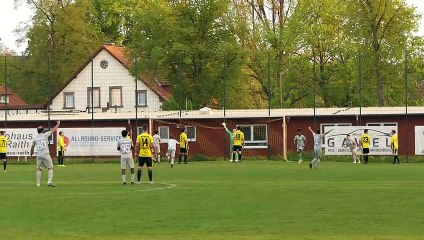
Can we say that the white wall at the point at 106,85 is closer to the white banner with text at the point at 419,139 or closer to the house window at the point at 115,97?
the house window at the point at 115,97

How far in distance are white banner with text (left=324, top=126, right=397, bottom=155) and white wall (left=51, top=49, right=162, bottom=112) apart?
3249 cm

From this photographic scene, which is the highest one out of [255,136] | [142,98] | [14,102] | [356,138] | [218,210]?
[14,102]

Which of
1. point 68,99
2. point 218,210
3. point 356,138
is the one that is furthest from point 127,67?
point 218,210

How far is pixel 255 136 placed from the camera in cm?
6525

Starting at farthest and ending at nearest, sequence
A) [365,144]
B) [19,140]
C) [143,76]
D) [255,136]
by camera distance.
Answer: [143,76] < [255,136] < [19,140] < [365,144]

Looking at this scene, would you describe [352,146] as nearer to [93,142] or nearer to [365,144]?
[365,144]

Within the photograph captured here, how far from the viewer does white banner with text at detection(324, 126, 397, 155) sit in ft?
190

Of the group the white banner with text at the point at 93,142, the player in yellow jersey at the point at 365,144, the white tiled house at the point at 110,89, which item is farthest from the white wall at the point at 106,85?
the player in yellow jersey at the point at 365,144

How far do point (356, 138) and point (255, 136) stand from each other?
29.9 ft

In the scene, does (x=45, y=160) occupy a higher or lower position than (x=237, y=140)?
lower

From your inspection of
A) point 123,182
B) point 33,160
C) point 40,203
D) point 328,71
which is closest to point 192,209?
point 40,203

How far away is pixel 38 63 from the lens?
96062 millimetres

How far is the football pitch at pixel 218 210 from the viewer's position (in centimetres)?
1745

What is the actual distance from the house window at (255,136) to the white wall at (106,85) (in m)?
24.8
